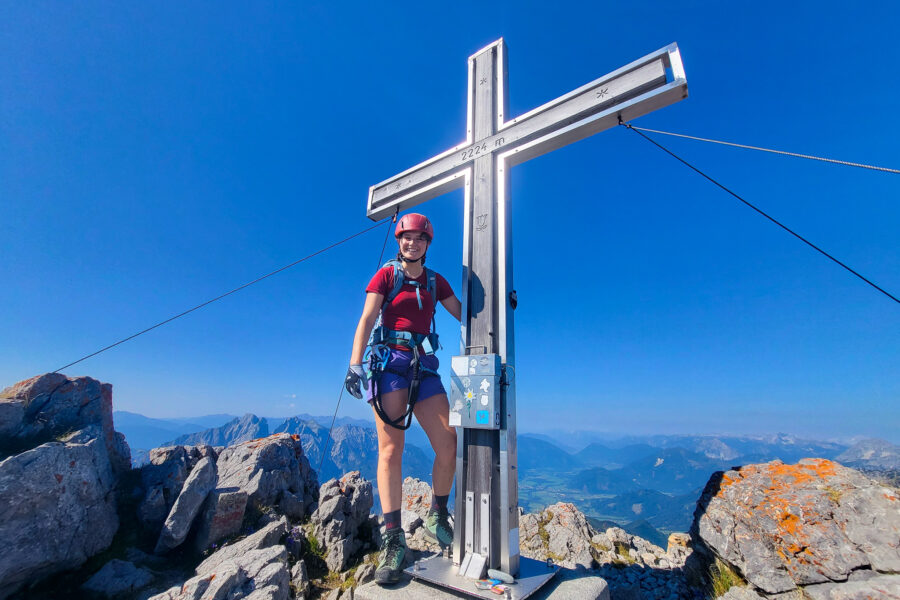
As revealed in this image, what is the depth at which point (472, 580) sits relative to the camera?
3.15m

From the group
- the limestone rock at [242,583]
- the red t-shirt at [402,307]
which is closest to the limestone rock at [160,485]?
the limestone rock at [242,583]

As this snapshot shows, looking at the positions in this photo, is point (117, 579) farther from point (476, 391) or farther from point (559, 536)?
point (559, 536)

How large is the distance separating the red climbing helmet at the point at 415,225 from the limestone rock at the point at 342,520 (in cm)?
450

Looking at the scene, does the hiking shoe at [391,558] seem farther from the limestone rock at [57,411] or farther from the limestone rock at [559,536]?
the limestone rock at [57,411]

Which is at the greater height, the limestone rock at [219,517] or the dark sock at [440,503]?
the dark sock at [440,503]

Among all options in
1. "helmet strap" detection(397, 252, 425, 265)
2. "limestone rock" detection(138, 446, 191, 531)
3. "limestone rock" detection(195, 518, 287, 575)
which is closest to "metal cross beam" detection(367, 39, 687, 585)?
"helmet strap" detection(397, 252, 425, 265)

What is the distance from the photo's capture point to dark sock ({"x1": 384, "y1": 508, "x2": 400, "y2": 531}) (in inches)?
143

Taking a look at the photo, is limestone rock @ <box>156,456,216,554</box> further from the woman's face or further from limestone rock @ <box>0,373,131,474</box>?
the woman's face

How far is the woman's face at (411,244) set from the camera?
439cm

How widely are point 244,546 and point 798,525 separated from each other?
6480 millimetres

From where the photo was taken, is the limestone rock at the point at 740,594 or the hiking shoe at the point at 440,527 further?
the hiking shoe at the point at 440,527

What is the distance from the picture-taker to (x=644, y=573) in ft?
15.0

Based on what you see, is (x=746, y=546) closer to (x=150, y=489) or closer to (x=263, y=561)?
(x=263, y=561)

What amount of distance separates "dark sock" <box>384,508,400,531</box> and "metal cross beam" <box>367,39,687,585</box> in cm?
64
